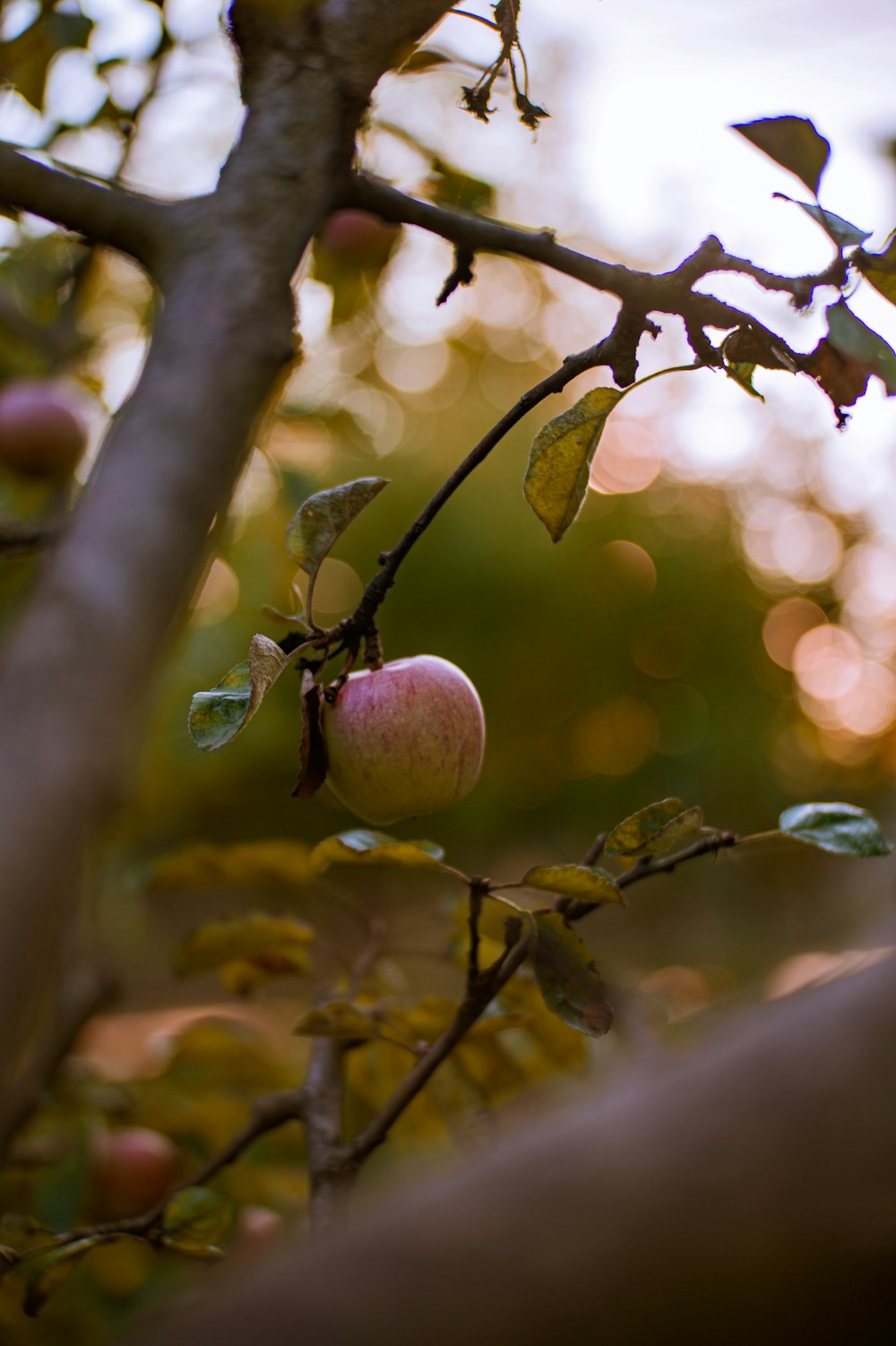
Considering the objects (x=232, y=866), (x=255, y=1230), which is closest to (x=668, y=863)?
(x=232, y=866)

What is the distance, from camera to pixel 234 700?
0.33 m

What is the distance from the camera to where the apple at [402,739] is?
42 cm

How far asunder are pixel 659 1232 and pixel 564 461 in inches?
10.4

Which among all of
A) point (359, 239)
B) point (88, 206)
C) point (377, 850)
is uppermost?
point (88, 206)

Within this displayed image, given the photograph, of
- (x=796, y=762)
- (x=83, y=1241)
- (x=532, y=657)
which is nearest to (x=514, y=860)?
(x=532, y=657)

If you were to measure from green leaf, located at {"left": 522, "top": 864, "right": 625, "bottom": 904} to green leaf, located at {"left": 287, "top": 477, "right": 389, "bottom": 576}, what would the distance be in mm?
146

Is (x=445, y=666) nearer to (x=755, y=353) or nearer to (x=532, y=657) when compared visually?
(x=755, y=353)

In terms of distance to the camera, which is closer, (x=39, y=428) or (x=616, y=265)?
(x=616, y=265)

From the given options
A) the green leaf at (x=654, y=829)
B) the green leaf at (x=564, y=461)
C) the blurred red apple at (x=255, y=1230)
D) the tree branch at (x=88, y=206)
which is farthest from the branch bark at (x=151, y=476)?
the blurred red apple at (x=255, y=1230)

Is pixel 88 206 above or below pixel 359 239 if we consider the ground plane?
above

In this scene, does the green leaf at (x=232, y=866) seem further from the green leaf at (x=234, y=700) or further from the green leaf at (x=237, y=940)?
the green leaf at (x=234, y=700)

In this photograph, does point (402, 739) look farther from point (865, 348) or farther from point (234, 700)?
point (865, 348)

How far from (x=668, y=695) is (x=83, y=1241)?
464cm

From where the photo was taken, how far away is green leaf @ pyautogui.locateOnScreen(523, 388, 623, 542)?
1.17 feet
